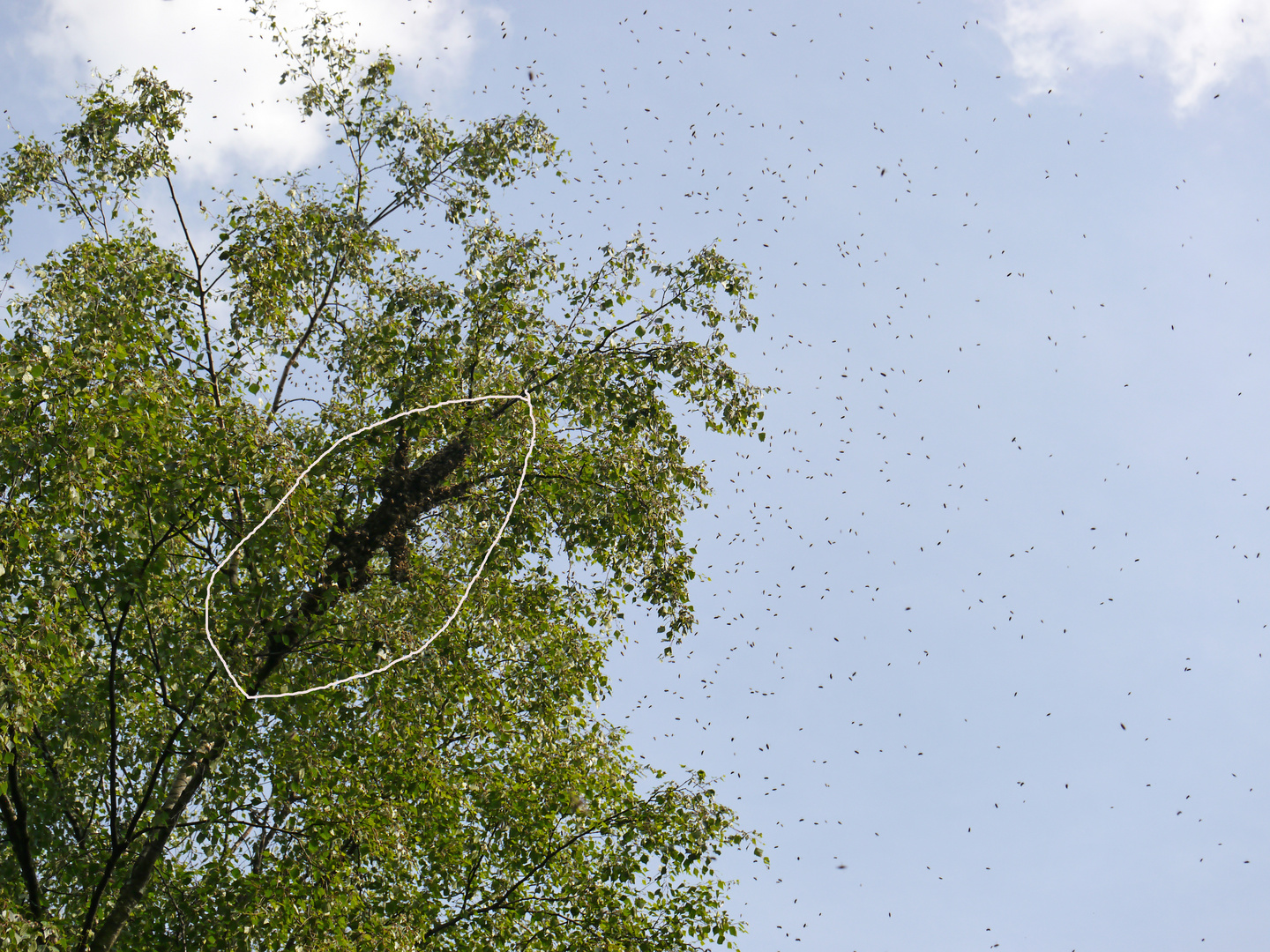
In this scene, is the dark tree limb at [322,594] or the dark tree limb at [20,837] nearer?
the dark tree limb at [20,837]

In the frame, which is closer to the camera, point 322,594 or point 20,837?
point 20,837

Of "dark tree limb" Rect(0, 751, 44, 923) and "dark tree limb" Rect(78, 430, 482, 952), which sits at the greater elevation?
"dark tree limb" Rect(78, 430, 482, 952)

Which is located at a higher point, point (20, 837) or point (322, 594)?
point (322, 594)

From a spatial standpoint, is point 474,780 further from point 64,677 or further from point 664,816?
point 64,677

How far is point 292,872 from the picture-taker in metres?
11.1

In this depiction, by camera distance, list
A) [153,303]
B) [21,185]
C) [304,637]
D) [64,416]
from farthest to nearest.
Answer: [21,185] < [153,303] < [304,637] < [64,416]

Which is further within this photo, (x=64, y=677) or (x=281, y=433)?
(x=281, y=433)

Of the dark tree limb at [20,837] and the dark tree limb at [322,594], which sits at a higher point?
the dark tree limb at [322,594]

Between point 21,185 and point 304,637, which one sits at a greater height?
point 21,185

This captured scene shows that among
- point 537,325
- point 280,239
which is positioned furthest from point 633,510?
point 280,239

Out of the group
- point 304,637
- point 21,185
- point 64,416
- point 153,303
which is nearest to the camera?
point 64,416

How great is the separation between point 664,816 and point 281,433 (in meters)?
7.00

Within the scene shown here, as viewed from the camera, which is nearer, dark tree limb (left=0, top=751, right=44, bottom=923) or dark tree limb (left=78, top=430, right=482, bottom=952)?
dark tree limb (left=0, top=751, right=44, bottom=923)

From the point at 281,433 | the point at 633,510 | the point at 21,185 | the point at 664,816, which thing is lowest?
the point at 664,816
